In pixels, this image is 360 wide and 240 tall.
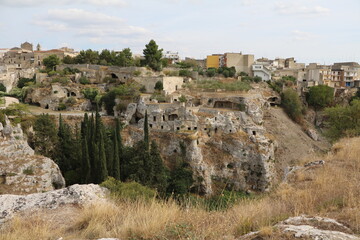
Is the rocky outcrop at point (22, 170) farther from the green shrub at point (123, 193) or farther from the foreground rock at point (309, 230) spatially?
the foreground rock at point (309, 230)

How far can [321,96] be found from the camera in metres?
37.6

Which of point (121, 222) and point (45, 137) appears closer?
point (121, 222)

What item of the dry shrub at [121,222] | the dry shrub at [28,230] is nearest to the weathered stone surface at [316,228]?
the dry shrub at [121,222]

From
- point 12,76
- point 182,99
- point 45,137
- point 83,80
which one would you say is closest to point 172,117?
point 182,99

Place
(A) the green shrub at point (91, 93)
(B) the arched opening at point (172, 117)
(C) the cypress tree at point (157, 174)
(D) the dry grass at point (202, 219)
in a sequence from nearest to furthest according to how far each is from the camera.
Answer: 1. (D) the dry grass at point (202, 219)
2. (C) the cypress tree at point (157, 174)
3. (B) the arched opening at point (172, 117)
4. (A) the green shrub at point (91, 93)

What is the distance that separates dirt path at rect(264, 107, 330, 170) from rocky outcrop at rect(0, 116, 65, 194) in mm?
19608

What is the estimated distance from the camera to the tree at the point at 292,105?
115 ft

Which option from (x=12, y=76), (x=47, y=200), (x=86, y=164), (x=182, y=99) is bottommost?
(x=86, y=164)

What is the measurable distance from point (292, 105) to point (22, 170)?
29.0 m

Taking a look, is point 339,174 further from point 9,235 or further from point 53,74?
point 53,74

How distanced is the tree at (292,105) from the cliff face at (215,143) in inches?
372

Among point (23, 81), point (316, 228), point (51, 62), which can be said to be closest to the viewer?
point (316, 228)

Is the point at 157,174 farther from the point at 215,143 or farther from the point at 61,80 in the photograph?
the point at 61,80

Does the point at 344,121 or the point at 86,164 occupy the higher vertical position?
the point at 344,121
